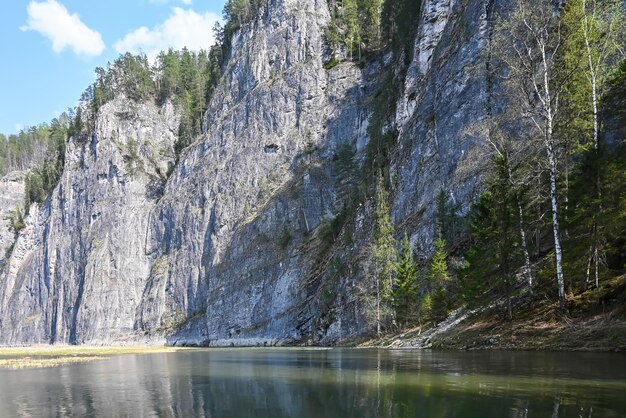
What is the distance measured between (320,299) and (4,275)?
113 metres

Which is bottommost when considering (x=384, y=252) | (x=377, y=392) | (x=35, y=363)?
(x=35, y=363)

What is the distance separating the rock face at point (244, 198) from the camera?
61.6 meters

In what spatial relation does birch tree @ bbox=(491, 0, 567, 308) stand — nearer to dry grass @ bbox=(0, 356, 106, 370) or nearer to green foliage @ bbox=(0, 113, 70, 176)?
dry grass @ bbox=(0, 356, 106, 370)

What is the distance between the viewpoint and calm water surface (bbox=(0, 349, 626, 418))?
1134 cm

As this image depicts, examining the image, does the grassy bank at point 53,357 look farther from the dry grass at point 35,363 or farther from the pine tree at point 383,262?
the pine tree at point 383,262

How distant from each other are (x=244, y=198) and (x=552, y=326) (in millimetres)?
79640

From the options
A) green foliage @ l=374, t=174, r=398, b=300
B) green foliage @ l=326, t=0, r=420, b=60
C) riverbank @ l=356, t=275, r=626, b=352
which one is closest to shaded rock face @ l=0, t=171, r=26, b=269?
green foliage @ l=326, t=0, r=420, b=60

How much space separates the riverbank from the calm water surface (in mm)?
1572

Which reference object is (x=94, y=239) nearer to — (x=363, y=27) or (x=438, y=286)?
(x=363, y=27)

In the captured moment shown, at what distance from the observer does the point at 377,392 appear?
47.5 ft

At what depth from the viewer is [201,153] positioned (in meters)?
114

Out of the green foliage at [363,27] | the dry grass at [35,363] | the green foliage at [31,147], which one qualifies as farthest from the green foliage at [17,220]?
the dry grass at [35,363]

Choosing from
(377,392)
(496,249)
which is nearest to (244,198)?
(496,249)

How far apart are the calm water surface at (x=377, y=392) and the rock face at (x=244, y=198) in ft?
109
